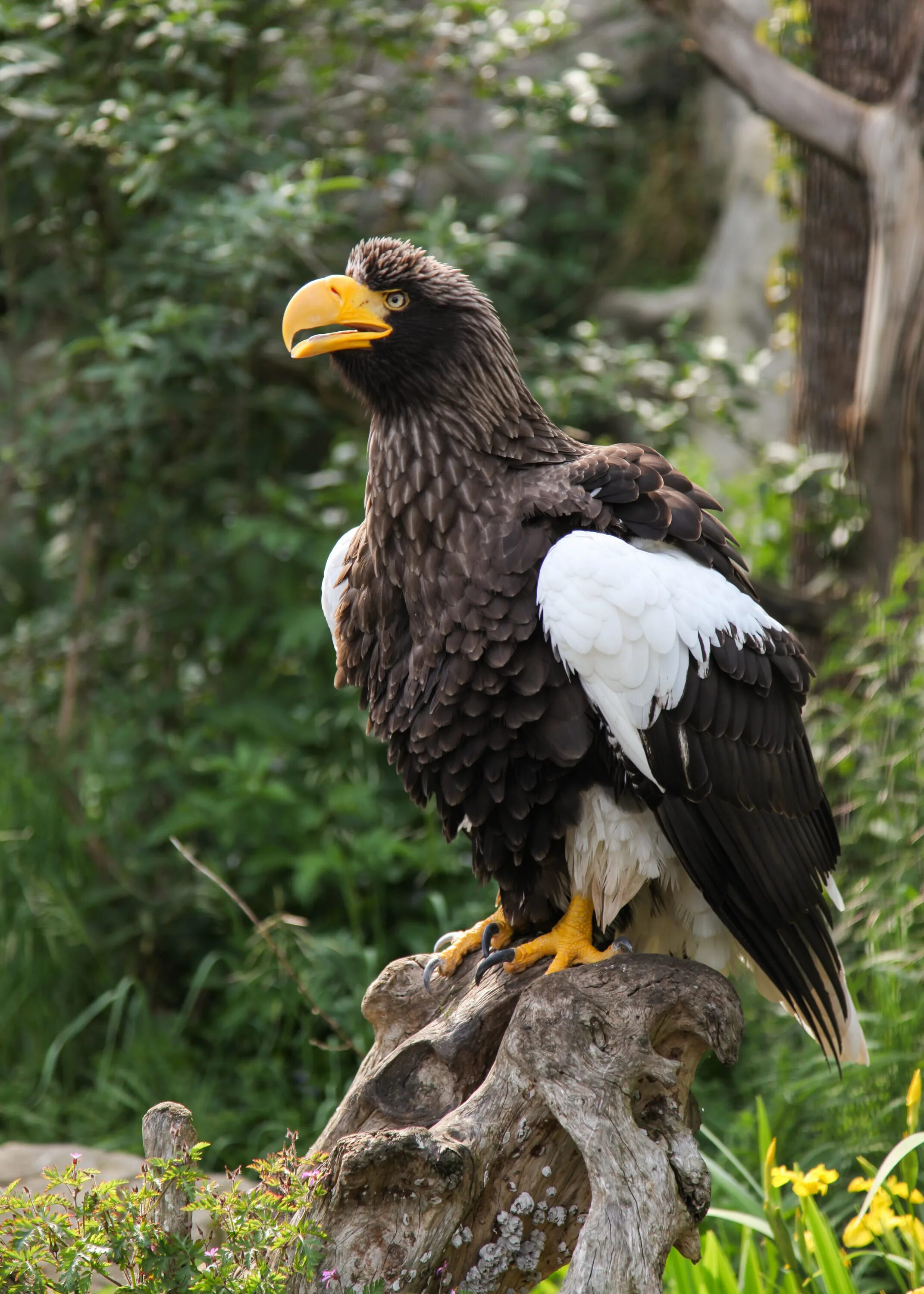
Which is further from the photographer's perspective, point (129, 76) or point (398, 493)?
point (129, 76)

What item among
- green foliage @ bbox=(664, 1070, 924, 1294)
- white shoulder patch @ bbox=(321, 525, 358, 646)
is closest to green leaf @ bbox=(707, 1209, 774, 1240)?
green foliage @ bbox=(664, 1070, 924, 1294)

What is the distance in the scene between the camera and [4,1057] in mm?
3922

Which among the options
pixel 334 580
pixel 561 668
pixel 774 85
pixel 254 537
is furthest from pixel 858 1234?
pixel 774 85

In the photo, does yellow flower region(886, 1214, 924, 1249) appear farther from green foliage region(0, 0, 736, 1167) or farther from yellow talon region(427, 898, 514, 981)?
green foliage region(0, 0, 736, 1167)

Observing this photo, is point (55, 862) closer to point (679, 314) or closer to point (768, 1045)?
point (768, 1045)

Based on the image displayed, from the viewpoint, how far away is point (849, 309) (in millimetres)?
4238

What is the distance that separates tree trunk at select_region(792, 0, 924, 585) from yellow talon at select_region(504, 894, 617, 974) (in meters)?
2.20

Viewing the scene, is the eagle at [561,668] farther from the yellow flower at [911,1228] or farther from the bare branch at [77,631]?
the bare branch at [77,631]

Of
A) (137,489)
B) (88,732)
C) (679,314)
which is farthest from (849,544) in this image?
(88,732)

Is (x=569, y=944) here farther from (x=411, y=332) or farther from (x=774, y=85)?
(x=774, y=85)

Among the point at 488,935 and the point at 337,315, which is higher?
the point at 337,315

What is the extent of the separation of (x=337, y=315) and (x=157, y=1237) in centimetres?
162

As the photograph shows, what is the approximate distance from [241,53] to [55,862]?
2914 millimetres

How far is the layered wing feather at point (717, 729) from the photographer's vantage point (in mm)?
2061
